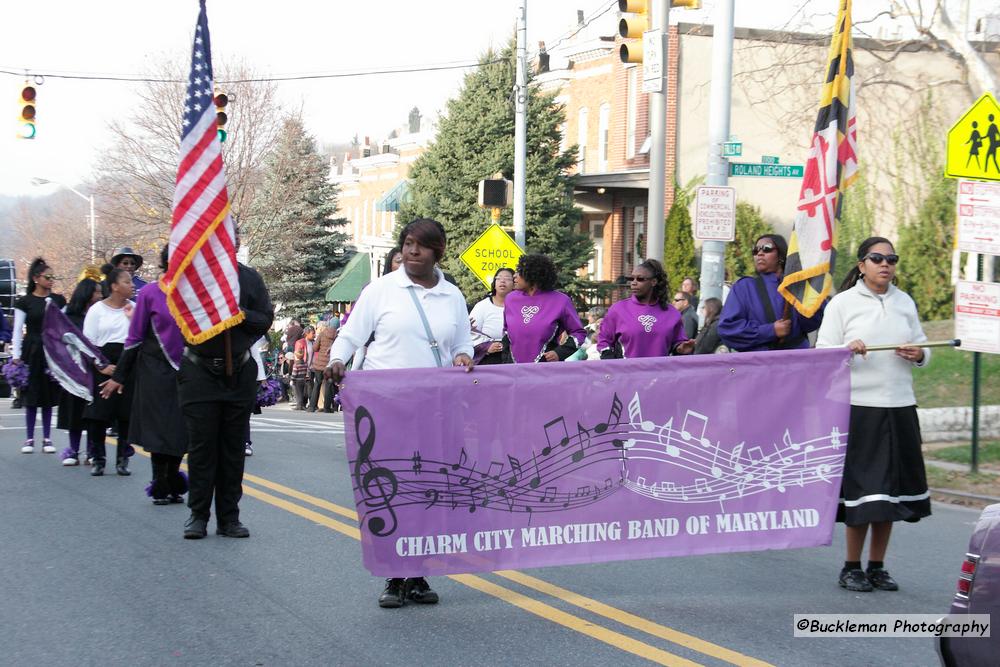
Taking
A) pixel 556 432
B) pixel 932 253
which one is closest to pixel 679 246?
pixel 932 253

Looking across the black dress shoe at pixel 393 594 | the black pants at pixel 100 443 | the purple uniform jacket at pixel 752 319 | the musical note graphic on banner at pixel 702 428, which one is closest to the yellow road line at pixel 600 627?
the black dress shoe at pixel 393 594

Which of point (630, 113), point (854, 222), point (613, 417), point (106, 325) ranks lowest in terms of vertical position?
point (613, 417)

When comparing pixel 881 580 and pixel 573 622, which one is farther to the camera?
pixel 881 580

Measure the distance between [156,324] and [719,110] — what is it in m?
8.21

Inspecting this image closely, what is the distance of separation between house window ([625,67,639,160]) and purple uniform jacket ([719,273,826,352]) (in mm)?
27525

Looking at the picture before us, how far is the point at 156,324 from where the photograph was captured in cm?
941

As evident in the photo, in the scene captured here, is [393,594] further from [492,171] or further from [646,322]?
[492,171]

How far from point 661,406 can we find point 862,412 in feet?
3.95

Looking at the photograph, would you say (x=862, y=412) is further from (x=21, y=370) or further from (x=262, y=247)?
(x=262, y=247)

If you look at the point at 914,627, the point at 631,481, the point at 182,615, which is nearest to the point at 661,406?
the point at 631,481

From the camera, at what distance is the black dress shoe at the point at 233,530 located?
8.50 metres

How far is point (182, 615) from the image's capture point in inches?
254

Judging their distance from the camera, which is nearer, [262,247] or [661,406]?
[661,406]

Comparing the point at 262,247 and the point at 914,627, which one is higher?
the point at 262,247
